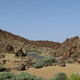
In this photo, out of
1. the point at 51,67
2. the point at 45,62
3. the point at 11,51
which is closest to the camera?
the point at 51,67

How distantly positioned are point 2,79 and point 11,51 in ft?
91.0

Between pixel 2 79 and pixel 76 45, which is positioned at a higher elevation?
pixel 76 45

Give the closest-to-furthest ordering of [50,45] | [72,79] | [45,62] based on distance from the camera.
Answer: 1. [72,79]
2. [45,62]
3. [50,45]

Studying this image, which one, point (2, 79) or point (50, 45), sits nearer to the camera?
point (2, 79)

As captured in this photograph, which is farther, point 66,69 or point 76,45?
point 76,45

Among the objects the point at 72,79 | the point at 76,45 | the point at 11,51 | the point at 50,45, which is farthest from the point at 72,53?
the point at 50,45

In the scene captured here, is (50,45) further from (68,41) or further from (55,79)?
(55,79)

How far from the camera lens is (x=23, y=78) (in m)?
9.61

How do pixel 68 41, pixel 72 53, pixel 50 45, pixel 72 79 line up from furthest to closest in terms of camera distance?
pixel 50 45, pixel 68 41, pixel 72 53, pixel 72 79

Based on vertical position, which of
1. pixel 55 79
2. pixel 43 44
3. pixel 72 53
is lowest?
pixel 55 79

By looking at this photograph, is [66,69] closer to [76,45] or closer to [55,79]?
[55,79]

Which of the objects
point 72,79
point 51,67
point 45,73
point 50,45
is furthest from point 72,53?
point 50,45

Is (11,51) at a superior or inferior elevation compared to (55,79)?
superior

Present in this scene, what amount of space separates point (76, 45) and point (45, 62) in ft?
30.8
